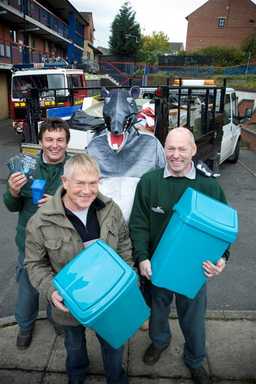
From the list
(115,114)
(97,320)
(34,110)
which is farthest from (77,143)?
(97,320)

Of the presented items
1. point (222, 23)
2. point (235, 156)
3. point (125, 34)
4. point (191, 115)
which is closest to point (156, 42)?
point (125, 34)

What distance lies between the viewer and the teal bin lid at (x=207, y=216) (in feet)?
5.87

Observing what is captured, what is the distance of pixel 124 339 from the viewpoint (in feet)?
6.41

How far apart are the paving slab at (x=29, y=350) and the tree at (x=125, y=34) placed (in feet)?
182

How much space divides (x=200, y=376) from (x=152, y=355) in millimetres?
383

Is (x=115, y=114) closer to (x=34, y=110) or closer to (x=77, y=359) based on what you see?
(x=77, y=359)

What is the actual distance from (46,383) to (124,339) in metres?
0.90

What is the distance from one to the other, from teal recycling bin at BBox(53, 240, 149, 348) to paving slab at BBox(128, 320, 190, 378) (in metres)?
0.94

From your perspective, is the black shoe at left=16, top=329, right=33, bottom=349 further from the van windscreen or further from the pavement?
the van windscreen

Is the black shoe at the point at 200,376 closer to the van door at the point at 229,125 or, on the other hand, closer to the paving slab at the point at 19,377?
the paving slab at the point at 19,377

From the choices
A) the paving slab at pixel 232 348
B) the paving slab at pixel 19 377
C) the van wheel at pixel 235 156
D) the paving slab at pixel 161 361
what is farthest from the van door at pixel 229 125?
the paving slab at pixel 19 377

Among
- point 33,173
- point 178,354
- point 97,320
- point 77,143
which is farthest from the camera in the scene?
point 77,143

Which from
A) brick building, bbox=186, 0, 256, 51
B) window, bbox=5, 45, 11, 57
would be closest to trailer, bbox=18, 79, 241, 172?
window, bbox=5, 45, 11, 57

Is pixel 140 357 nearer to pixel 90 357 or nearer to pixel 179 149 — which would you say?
pixel 90 357
